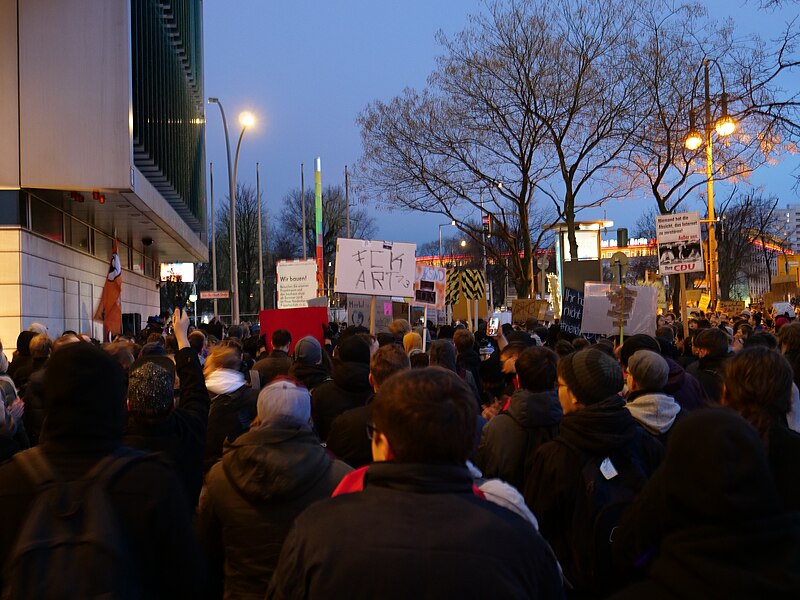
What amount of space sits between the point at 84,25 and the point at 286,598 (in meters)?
19.7

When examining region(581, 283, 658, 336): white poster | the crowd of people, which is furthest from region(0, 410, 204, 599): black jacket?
region(581, 283, 658, 336): white poster

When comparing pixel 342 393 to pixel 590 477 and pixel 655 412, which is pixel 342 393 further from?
pixel 590 477

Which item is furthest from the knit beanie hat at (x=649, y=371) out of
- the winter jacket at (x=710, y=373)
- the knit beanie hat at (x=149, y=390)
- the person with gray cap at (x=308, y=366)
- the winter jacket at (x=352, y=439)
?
the person with gray cap at (x=308, y=366)

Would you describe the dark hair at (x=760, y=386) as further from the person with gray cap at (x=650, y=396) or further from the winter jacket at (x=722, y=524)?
the winter jacket at (x=722, y=524)

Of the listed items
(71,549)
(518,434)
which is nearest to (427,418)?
(71,549)

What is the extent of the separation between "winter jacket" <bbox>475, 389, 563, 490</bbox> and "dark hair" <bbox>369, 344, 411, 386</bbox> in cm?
70

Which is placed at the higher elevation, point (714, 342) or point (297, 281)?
point (297, 281)

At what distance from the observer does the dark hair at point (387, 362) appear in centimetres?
561

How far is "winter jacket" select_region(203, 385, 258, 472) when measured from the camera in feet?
19.5

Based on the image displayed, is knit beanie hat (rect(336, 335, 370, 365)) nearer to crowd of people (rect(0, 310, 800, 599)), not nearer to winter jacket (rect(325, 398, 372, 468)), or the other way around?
winter jacket (rect(325, 398, 372, 468))

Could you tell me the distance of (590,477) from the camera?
4.26 metres

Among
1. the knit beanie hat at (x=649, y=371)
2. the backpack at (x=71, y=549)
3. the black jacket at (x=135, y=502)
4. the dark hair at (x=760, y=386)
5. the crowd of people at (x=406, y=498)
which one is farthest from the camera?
the knit beanie hat at (x=649, y=371)

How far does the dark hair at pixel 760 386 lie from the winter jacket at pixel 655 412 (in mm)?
1036

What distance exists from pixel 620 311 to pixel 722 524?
419 inches
